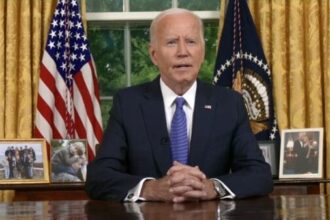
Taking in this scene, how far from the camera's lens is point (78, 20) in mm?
4664

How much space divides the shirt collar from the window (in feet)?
7.87

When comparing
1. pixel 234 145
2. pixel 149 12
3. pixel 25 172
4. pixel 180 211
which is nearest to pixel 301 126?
pixel 149 12

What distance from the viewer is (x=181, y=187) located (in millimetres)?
2139

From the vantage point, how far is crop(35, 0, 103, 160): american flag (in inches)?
180

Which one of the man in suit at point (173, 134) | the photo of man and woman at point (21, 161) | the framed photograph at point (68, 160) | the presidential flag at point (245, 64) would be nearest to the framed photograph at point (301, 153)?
the presidential flag at point (245, 64)

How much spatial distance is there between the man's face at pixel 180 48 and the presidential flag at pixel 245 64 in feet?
6.61

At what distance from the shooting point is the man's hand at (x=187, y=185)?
214cm

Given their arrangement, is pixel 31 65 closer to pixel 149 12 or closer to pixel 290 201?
pixel 149 12

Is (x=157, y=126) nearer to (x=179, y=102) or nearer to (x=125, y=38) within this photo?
(x=179, y=102)

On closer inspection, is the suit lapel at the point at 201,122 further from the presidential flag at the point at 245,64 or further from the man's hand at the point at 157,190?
the presidential flag at the point at 245,64

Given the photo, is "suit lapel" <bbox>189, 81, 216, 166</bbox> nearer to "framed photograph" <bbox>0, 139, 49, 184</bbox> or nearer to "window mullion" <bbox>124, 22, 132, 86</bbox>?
"framed photograph" <bbox>0, 139, 49, 184</bbox>

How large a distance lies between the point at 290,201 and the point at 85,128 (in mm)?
2700

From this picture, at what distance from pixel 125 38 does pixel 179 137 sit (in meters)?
2.69

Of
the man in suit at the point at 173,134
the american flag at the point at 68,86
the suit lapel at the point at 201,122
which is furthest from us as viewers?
the american flag at the point at 68,86
